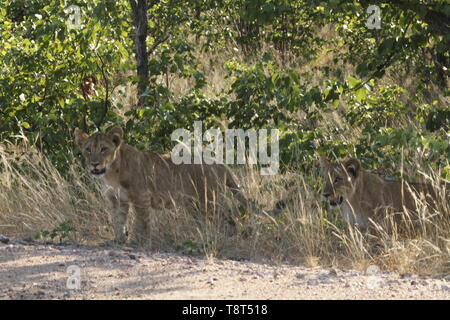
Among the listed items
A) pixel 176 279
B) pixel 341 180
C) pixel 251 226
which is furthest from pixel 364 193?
pixel 176 279

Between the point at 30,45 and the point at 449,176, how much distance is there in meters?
4.46

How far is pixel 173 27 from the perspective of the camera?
Result: 36.7 feet

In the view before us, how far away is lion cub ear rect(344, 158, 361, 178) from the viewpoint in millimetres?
7223

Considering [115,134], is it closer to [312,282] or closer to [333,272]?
[333,272]

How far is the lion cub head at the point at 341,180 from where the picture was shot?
283 inches

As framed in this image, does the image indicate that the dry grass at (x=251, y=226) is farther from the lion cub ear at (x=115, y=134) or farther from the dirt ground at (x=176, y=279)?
the lion cub ear at (x=115, y=134)

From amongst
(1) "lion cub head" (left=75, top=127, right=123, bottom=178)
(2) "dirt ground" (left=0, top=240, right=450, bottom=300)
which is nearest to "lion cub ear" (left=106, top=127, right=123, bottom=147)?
(1) "lion cub head" (left=75, top=127, right=123, bottom=178)

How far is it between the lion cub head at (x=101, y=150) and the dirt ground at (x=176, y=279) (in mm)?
1025

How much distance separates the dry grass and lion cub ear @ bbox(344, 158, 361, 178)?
363 millimetres

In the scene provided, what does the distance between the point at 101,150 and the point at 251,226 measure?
1.48m

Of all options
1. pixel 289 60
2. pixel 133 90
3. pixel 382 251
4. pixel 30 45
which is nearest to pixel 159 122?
pixel 30 45

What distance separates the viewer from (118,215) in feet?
23.6

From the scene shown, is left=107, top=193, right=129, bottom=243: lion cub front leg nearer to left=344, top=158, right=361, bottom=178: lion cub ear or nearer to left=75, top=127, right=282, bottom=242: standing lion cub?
left=75, top=127, right=282, bottom=242: standing lion cub

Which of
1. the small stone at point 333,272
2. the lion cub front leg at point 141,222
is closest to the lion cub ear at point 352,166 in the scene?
the small stone at point 333,272
